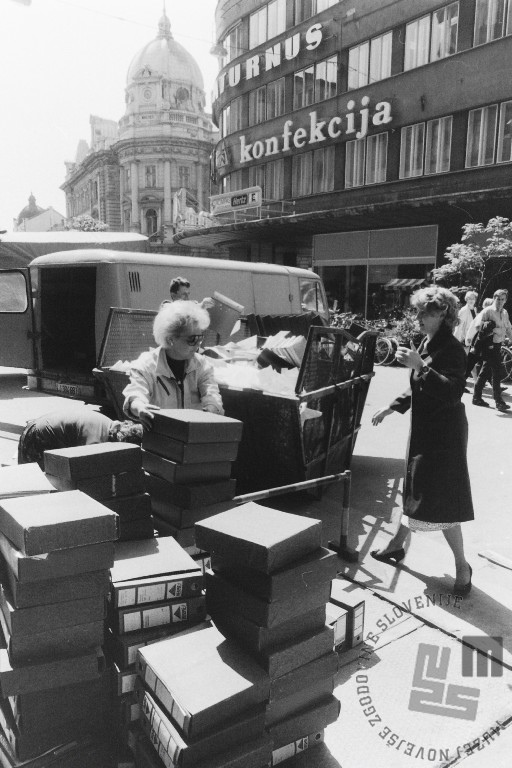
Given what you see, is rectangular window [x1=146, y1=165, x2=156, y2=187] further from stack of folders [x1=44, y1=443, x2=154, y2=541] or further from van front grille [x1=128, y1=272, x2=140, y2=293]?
stack of folders [x1=44, y1=443, x2=154, y2=541]

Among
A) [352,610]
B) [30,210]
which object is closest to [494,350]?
[352,610]

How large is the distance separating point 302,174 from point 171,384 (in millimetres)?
27767

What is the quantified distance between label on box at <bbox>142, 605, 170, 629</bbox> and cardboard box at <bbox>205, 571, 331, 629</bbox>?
0.20 m

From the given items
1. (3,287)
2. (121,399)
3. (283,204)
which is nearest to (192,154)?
(283,204)

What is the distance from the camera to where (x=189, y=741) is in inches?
81.2

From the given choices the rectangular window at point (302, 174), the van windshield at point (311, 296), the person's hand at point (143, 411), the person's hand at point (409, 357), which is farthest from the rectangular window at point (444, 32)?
the person's hand at point (143, 411)

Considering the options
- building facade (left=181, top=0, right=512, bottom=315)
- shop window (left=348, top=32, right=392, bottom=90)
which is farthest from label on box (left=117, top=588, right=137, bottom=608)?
shop window (left=348, top=32, right=392, bottom=90)

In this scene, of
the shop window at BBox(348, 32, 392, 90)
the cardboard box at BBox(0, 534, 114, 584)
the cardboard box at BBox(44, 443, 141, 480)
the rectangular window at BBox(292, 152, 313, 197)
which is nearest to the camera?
the cardboard box at BBox(0, 534, 114, 584)

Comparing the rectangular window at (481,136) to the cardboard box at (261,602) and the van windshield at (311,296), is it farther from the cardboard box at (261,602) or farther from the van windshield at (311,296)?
the cardboard box at (261,602)

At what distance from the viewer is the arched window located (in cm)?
7681

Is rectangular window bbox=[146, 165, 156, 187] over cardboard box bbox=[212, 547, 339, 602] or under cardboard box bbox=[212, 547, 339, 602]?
over

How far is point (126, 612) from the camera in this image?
8.18ft

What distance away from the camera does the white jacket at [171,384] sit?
13.1 feet

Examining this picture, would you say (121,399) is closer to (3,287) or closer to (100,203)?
(3,287)
